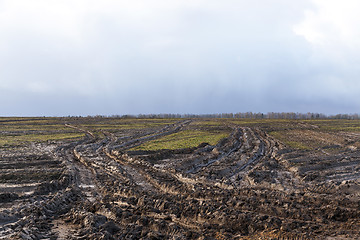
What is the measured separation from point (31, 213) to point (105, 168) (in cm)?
922

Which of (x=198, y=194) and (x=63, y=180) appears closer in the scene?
(x=198, y=194)

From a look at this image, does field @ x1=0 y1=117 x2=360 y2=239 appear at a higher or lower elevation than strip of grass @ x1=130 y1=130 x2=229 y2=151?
lower

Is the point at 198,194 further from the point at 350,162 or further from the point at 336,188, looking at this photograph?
the point at 350,162

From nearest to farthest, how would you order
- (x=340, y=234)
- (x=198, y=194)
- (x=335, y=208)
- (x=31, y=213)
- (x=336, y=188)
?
(x=340, y=234) < (x=335, y=208) < (x=31, y=213) < (x=198, y=194) < (x=336, y=188)

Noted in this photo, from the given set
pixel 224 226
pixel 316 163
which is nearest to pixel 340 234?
pixel 224 226

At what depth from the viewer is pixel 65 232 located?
949cm

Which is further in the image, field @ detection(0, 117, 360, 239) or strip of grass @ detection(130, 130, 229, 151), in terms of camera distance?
strip of grass @ detection(130, 130, 229, 151)

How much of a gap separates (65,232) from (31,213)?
243 centimetres

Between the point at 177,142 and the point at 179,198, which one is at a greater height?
the point at 177,142

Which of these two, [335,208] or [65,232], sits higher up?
[335,208]

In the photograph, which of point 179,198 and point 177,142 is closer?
point 179,198

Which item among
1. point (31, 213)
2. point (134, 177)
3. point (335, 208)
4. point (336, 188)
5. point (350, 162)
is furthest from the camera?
point (350, 162)

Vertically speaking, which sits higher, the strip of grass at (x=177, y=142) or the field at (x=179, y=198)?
the strip of grass at (x=177, y=142)

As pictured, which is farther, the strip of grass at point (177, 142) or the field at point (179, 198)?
the strip of grass at point (177, 142)
